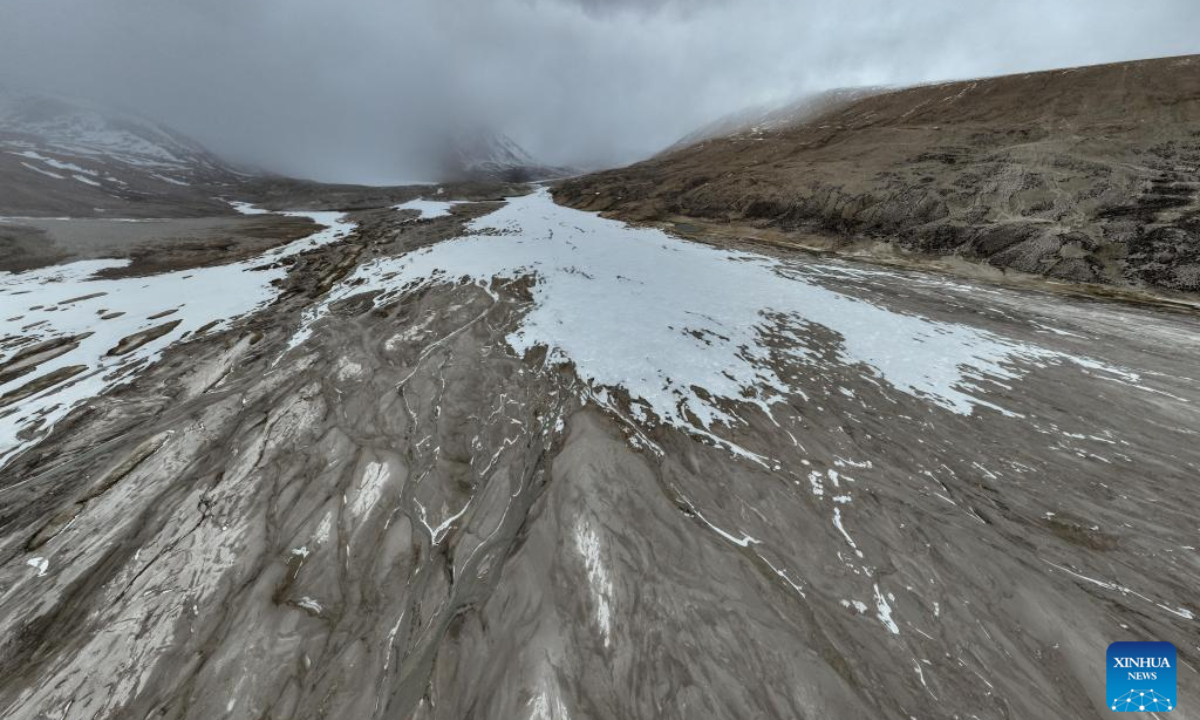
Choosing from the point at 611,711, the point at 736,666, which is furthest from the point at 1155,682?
the point at 611,711

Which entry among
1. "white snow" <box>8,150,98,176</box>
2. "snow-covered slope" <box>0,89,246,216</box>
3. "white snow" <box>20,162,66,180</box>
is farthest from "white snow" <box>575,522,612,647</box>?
"white snow" <box>8,150,98,176</box>

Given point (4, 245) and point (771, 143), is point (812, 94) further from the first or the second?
point (4, 245)

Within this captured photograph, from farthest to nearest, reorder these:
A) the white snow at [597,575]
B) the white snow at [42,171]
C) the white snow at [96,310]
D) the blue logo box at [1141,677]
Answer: the white snow at [42,171] < the white snow at [96,310] < the white snow at [597,575] < the blue logo box at [1141,677]

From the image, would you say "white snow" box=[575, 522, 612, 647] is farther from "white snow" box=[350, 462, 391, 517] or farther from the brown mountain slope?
the brown mountain slope

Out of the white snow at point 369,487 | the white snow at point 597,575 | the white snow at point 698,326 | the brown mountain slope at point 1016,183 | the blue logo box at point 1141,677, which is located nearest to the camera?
the blue logo box at point 1141,677

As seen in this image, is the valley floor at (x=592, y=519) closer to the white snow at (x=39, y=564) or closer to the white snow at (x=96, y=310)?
the white snow at (x=39, y=564)

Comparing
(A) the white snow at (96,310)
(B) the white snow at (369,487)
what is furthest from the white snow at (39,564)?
(A) the white snow at (96,310)

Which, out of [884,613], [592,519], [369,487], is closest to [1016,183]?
[884,613]
